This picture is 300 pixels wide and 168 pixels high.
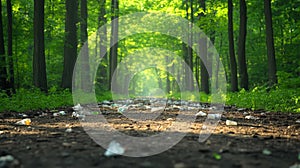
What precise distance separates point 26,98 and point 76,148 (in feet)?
27.5

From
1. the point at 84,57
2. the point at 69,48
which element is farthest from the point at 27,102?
the point at 84,57

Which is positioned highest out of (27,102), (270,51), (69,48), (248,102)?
(69,48)

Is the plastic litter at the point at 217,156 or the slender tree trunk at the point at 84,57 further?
the slender tree trunk at the point at 84,57

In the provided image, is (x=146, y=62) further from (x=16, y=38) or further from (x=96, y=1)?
(x=16, y=38)

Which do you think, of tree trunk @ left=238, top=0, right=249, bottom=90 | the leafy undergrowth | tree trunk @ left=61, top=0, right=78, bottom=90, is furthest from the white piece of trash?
tree trunk @ left=238, top=0, right=249, bottom=90

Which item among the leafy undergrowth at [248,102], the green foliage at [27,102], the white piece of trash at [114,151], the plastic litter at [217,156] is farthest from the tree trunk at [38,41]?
the plastic litter at [217,156]

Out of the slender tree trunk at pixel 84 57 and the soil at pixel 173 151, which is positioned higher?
the slender tree trunk at pixel 84 57

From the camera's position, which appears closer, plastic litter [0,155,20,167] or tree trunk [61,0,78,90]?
plastic litter [0,155,20,167]

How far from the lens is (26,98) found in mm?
11852

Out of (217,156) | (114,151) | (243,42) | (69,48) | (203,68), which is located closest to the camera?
(217,156)

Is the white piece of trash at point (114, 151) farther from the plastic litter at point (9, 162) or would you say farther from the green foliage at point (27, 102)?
the green foliage at point (27, 102)

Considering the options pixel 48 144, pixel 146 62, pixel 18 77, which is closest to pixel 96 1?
pixel 18 77

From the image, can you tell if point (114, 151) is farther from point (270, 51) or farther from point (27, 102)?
point (270, 51)

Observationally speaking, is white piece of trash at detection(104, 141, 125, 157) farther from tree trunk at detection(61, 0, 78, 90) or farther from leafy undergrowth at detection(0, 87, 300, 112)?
tree trunk at detection(61, 0, 78, 90)
